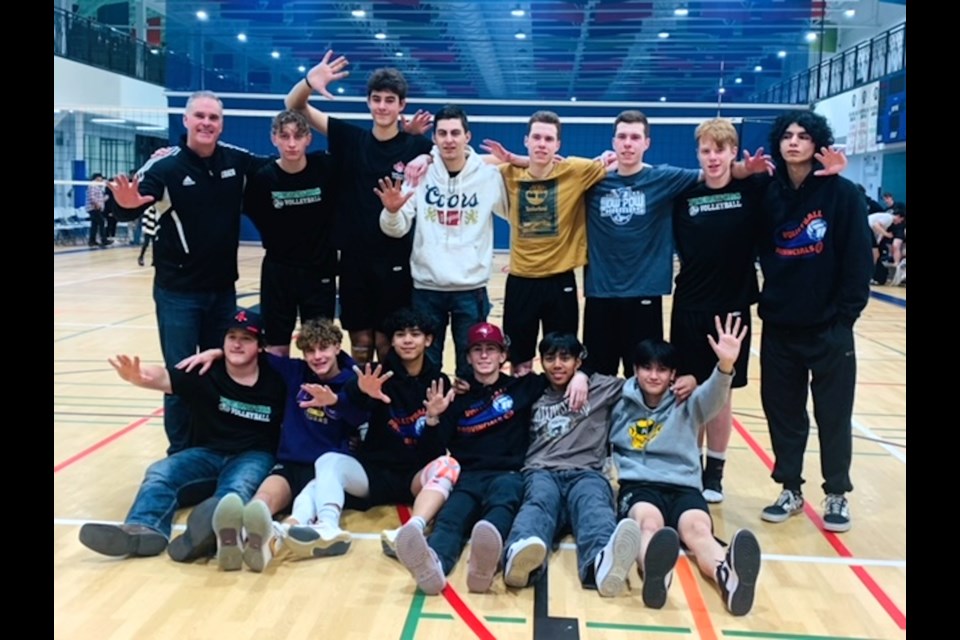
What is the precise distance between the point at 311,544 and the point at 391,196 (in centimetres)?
175

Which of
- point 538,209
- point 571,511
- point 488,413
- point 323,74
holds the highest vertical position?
point 323,74

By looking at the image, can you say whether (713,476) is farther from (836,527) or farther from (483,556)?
(483,556)

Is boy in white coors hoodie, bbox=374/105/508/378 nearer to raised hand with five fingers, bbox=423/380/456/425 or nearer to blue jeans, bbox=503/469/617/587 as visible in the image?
raised hand with five fingers, bbox=423/380/456/425

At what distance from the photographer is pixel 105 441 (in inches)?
215

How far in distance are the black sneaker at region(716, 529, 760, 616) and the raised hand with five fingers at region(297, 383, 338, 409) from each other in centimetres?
192

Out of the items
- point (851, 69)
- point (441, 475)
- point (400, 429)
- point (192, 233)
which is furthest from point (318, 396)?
point (851, 69)

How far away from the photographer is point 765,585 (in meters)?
3.56

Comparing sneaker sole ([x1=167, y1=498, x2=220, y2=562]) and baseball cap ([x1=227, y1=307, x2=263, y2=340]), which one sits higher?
baseball cap ([x1=227, y1=307, x2=263, y2=340])

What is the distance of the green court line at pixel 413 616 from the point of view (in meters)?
3.07

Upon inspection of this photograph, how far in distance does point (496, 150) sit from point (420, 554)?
247 cm

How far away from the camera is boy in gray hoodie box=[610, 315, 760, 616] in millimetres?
3713

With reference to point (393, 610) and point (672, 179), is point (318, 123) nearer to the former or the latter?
point (672, 179)

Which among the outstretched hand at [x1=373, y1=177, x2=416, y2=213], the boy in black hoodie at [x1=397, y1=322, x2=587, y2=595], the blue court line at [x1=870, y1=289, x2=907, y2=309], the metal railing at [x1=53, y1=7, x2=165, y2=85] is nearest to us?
the boy in black hoodie at [x1=397, y1=322, x2=587, y2=595]

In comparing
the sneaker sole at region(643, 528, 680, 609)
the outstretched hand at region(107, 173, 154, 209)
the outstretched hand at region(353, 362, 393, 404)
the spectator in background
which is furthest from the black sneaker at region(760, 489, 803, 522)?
the spectator in background
